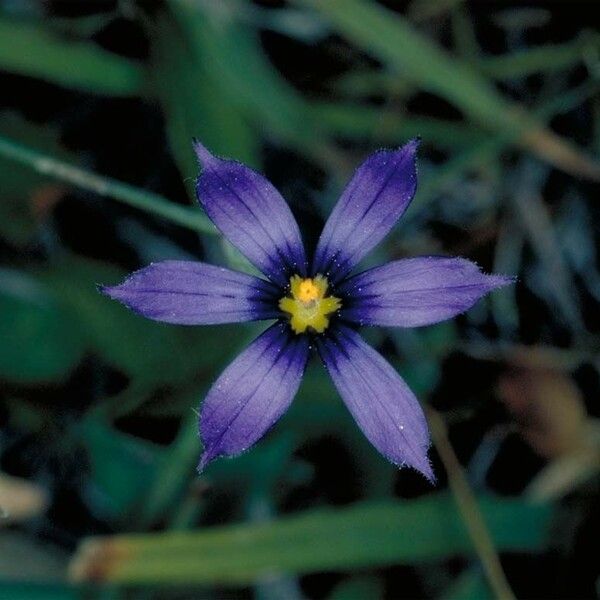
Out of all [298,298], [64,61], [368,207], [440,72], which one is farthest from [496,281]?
[64,61]

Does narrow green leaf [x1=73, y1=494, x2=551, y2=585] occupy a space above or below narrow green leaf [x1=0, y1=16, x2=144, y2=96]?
below

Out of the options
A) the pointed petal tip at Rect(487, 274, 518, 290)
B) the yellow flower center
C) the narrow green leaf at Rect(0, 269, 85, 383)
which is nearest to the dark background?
the narrow green leaf at Rect(0, 269, 85, 383)

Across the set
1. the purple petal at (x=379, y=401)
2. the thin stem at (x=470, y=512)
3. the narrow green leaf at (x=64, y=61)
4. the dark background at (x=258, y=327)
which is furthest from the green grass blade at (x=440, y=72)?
the purple petal at (x=379, y=401)

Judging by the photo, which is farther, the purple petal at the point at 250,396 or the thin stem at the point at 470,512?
the thin stem at the point at 470,512

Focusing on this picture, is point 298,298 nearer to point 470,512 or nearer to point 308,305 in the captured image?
point 308,305

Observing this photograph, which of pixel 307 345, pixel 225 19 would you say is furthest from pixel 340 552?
pixel 225 19

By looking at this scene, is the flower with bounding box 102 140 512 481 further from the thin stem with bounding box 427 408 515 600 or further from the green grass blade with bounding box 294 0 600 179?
the green grass blade with bounding box 294 0 600 179

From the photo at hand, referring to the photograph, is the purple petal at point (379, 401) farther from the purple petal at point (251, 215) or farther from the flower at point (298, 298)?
the purple petal at point (251, 215)
